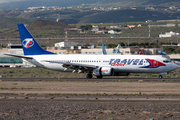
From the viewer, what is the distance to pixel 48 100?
27.3 m

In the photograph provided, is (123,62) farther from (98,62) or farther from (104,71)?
(98,62)

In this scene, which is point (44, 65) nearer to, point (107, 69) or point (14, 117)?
point (107, 69)

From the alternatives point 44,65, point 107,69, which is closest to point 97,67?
point 107,69

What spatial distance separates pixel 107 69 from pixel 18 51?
2438 inches

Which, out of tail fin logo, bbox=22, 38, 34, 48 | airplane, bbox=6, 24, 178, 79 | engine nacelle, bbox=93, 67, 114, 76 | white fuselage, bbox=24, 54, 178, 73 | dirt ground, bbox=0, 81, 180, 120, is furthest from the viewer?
tail fin logo, bbox=22, 38, 34, 48

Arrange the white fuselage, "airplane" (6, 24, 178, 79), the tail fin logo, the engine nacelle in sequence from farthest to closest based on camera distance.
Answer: the tail fin logo → the engine nacelle → "airplane" (6, 24, 178, 79) → the white fuselage

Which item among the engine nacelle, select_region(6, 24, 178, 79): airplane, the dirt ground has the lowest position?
the dirt ground

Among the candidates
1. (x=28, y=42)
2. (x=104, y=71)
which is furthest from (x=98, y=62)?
(x=28, y=42)

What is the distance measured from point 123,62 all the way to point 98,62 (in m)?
4.02

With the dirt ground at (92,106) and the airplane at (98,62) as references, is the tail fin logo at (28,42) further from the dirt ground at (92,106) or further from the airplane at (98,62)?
the dirt ground at (92,106)

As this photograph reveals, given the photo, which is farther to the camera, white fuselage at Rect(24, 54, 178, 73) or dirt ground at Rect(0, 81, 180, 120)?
white fuselage at Rect(24, 54, 178, 73)

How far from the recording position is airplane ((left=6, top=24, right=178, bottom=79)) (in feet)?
157

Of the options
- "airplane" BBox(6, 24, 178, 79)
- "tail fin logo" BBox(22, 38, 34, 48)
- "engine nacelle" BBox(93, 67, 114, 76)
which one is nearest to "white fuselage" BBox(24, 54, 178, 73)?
"airplane" BBox(6, 24, 178, 79)

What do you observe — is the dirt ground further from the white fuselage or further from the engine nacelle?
the white fuselage
